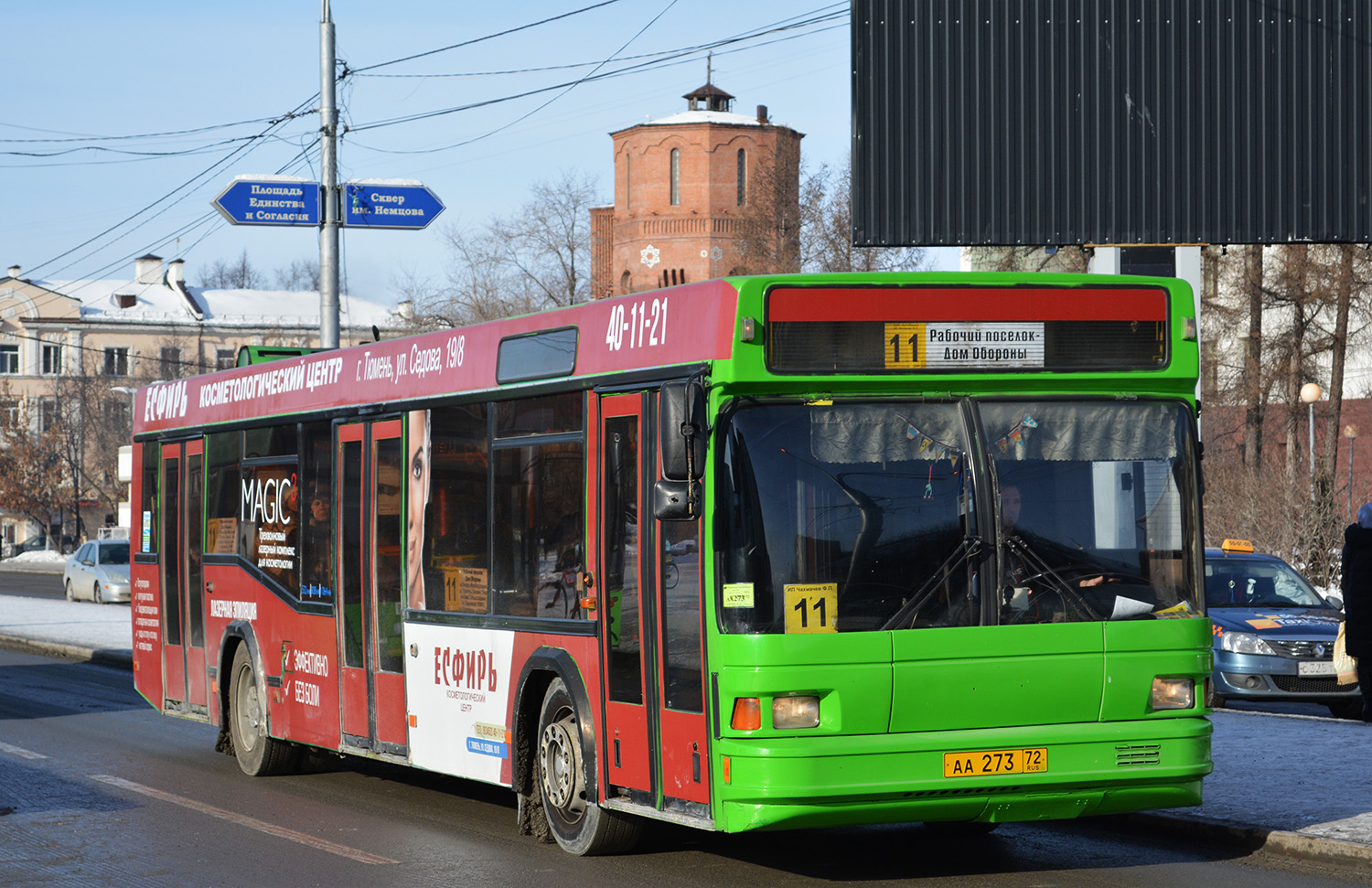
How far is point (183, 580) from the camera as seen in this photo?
1393cm

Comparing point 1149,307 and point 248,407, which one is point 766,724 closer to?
point 1149,307

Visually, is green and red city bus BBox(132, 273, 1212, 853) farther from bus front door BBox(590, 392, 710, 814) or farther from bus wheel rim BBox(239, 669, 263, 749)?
bus wheel rim BBox(239, 669, 263, 749)

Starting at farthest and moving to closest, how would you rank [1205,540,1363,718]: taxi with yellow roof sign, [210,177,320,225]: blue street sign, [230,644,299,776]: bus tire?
[210,177,320,225]: blue street sign, [1205,540,1363,718]: taxi with yellow roof sign, [230,644,299,776]: bus tire

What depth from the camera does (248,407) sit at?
42.3 feet

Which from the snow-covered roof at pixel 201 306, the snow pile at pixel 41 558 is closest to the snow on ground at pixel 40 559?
the snow pile at pixel 41 558

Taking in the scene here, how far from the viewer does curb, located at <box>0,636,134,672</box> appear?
75.0 ft

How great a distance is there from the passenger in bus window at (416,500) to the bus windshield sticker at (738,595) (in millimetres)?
3326

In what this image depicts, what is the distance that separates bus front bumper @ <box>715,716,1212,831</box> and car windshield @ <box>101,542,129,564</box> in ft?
115

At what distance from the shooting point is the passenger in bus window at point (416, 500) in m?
10.1

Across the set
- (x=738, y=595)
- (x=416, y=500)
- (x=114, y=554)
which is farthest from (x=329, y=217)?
(x=114, y=554)

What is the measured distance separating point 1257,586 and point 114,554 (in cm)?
2985

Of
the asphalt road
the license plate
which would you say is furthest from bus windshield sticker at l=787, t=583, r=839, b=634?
the asphalt road

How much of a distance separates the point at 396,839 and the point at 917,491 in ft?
12.4

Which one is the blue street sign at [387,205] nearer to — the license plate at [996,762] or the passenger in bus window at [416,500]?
the passenger in bus window at [416,500]
